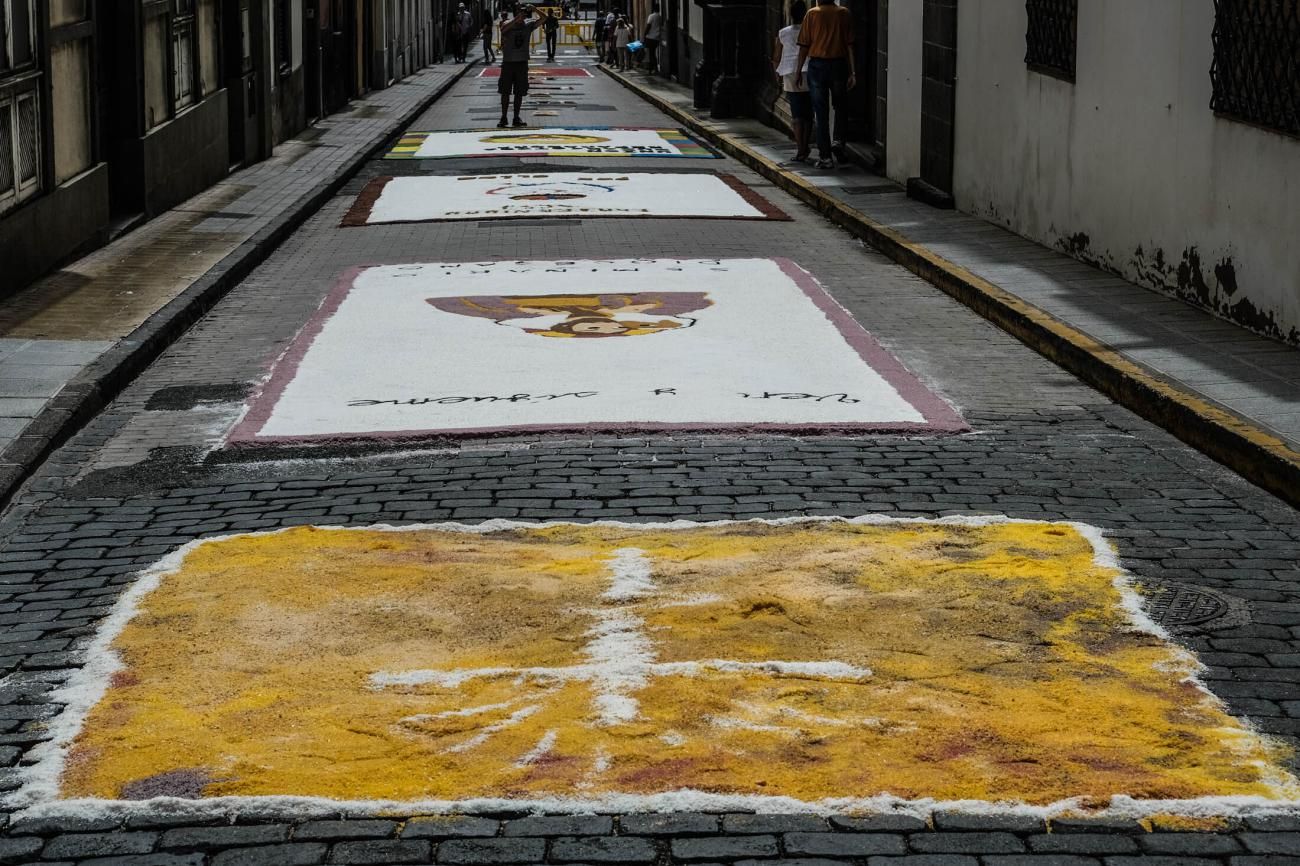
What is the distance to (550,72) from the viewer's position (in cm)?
5681

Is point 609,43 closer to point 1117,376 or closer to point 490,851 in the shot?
point 1117,376

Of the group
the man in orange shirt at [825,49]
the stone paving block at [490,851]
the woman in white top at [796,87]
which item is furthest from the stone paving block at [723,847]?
the woman in white top at [796,87]

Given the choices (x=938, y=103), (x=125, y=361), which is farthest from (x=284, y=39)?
(x=125, y=361)

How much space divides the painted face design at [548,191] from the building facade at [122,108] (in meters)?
3.09

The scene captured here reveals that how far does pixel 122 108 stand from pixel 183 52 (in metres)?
3.29

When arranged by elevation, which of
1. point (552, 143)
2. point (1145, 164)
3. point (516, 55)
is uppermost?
point (516, 55)

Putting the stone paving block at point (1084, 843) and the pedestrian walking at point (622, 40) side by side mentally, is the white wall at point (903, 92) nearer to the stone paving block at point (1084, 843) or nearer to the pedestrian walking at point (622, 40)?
the stone paving block at point (1084, 843)

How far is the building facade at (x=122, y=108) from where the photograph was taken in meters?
12.6

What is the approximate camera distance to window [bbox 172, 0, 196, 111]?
18.5m

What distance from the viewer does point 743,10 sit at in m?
31.1

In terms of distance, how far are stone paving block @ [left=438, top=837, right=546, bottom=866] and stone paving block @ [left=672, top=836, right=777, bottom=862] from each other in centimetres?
30

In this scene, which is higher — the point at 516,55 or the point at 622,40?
the point at 622,40

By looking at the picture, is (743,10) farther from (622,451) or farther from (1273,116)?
(622,451)

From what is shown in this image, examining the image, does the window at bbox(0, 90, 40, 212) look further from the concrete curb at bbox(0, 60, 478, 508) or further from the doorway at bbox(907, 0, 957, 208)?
the doorway at bbox(907, 0, 957, 208)
